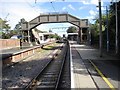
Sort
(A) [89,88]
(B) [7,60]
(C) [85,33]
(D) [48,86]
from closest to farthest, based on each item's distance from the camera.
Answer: (A) [89,88] → (D) [48,86] → (B) [7,60] → (C) [85,33]

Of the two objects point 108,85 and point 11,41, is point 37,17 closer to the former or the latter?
point 11,41

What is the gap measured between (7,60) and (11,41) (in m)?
52.0

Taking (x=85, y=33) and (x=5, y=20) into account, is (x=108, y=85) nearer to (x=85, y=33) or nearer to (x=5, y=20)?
(x=85, y=33)

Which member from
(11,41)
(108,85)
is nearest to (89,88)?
(108,85)

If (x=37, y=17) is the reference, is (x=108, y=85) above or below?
below

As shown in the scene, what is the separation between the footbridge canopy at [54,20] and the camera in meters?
92.3

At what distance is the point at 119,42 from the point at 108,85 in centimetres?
2286

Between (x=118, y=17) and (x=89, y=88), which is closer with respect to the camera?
(x=89, y=88)

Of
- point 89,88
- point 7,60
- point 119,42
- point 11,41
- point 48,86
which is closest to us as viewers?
point 89,88

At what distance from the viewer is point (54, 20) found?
92.1 m

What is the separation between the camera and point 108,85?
13594 mm

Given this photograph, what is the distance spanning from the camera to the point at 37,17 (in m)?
94.6

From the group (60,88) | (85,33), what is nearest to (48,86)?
(60,88)

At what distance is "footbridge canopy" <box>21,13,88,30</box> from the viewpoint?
303ft
